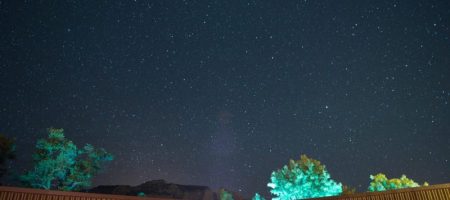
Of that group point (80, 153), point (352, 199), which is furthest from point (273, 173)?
point (352, 199)

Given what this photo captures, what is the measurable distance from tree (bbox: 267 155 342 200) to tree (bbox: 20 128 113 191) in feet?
58.2

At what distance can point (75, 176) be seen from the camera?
19344 millimetres

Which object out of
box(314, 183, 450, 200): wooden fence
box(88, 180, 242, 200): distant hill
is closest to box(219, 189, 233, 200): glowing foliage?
box(88, 180, 242, 200): distant hill

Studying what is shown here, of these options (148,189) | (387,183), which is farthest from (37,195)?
(387,183)

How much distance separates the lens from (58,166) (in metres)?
18.9

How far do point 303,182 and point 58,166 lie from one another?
812 inches

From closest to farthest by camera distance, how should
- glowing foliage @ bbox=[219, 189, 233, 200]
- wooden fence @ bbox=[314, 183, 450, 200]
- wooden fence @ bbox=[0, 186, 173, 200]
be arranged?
wooden fence @ bbox=[0, 186, 173, 200], wooden fence @ bbox=[314, 183, 450, 200], glowing foliage @ bbox=[219, 189, 233, 200]

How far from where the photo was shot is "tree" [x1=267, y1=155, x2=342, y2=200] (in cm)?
2970

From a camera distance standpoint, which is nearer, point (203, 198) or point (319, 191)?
point (319, 191)

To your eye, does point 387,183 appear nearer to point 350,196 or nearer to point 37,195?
point 350,196

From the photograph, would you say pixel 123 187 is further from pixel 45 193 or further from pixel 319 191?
pixel 45 193

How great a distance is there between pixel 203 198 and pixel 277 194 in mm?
15991

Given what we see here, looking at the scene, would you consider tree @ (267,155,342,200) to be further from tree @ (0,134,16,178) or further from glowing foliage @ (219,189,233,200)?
tree @ (0,134,16,178)

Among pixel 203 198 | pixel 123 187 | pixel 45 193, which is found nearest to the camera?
pixel 45 193
